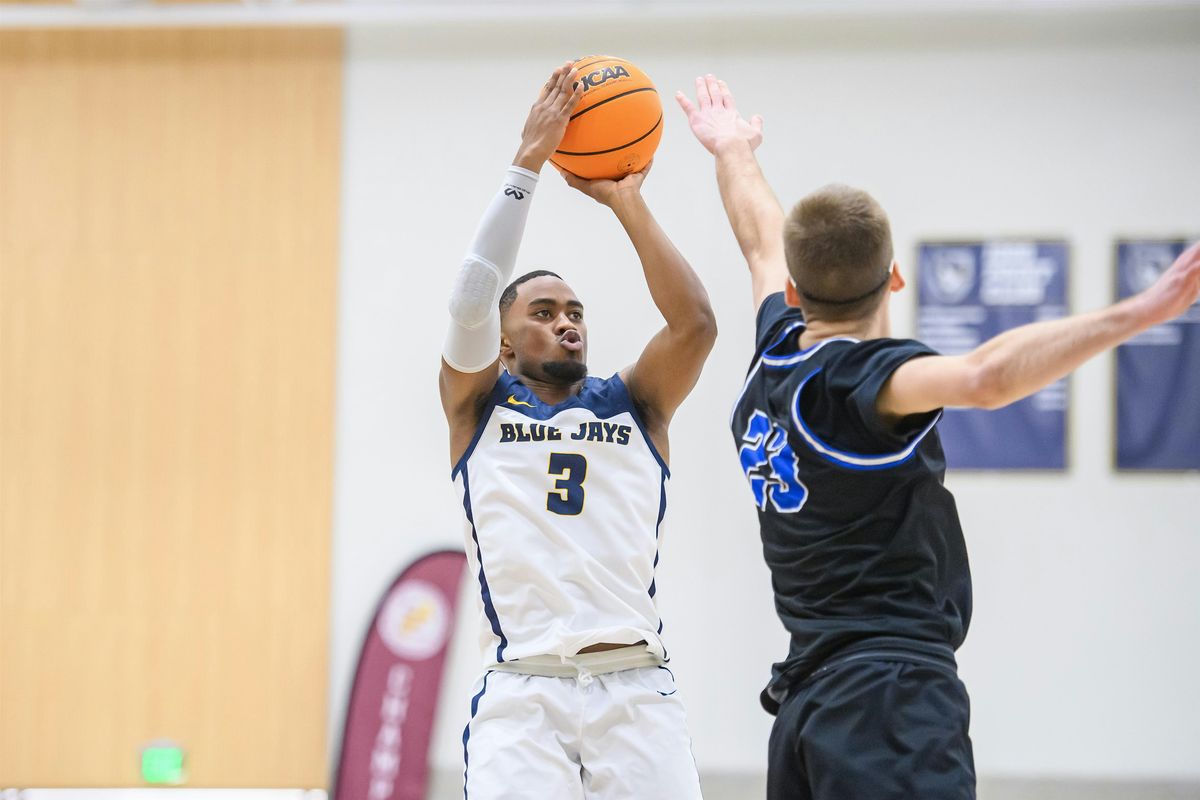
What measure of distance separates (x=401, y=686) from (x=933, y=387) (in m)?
4.95

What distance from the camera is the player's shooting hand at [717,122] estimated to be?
3084 millimetres

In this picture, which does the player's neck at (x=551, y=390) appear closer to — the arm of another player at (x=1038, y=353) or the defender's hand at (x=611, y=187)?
the defender's hand at (x=611, y=187)

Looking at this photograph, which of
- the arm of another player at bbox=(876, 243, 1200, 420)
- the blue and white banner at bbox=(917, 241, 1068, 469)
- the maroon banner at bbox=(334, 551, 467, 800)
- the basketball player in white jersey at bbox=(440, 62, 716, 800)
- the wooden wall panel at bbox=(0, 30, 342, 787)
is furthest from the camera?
the wooden wall panel at bbox=(0, 30, 342, 787)

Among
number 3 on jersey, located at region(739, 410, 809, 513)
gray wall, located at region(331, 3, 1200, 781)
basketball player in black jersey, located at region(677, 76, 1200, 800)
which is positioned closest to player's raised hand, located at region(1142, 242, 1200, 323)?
basketball player in black jersey, located at region(677, 76, 1200, 800)

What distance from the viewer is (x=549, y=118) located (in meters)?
3.11

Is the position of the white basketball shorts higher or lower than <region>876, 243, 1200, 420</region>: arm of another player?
lower

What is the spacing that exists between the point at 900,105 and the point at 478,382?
13.7 feet

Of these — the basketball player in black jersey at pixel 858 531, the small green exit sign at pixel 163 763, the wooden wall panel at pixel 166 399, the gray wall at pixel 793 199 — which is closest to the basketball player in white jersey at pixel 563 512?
the basketball player in black jersey at pixel 858 531

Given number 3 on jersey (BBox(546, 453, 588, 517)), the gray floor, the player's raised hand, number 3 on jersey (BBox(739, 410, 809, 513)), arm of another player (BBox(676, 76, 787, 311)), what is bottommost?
the gray floor

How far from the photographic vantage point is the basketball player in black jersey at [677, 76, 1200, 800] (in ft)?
6.70

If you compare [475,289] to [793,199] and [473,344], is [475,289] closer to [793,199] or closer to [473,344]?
[473,344]

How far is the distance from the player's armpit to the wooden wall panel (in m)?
5.01

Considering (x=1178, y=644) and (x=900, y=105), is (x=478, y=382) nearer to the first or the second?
(x=900, y=105)

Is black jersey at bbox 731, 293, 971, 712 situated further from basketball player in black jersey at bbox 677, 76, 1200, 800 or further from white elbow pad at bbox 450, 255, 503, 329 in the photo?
white elbow pad at bbox 450, 255, 503, 329
